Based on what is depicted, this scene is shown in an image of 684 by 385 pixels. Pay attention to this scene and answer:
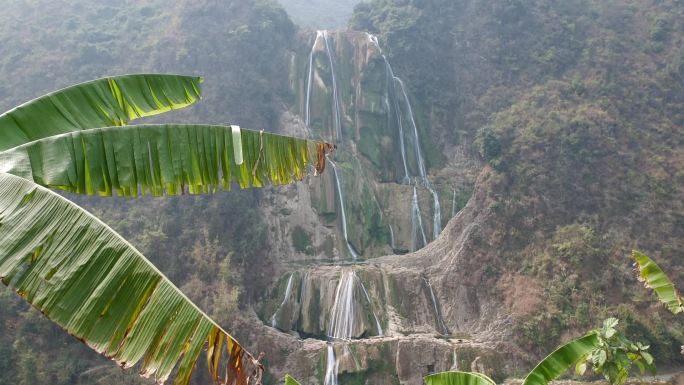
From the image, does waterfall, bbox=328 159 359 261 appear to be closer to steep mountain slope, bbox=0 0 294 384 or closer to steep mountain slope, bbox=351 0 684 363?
steep mountain slope, bbox=0 0 294 384

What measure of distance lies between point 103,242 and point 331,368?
15074 millimetres

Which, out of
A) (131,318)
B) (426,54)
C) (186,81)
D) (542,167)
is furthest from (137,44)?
(131,318)

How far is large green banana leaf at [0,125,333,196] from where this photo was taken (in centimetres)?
300

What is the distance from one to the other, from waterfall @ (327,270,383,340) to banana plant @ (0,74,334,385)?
16.1 meters

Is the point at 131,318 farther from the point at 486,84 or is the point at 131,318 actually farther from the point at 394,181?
the point at 486,84

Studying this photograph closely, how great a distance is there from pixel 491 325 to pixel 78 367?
14405 mm

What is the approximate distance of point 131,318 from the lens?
2.62 metres

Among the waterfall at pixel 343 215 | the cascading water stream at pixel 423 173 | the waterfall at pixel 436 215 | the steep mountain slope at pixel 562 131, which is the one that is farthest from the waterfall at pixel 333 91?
the waterfall at pixel 436 215

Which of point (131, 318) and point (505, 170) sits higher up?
point (131, 318)

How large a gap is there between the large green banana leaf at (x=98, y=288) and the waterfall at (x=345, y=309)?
16695 millimetres

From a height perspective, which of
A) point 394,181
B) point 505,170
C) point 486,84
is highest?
point 486,84

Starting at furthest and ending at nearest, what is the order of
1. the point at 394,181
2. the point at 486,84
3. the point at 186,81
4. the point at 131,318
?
the point at 486,84, the point at 394,181, the point at 186,81, the point at 131,318

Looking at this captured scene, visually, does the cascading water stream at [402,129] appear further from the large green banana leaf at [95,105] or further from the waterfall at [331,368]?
the large green banana leaf at [95,105]

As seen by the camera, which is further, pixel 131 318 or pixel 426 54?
pixel 426 54
